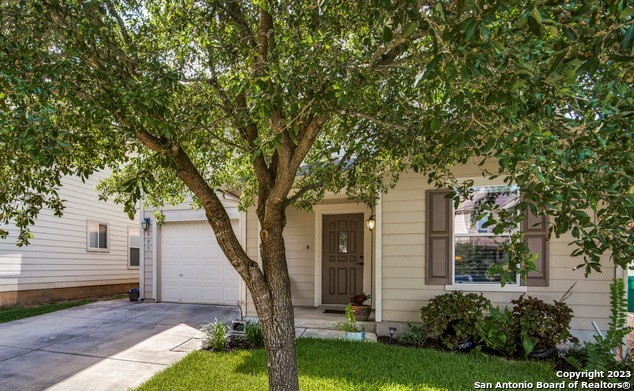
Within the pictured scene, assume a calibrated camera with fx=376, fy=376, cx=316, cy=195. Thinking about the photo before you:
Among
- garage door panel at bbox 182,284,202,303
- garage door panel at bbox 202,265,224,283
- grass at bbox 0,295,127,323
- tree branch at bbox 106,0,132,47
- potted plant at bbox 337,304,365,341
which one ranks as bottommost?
grass at bbox 0,295,127,323

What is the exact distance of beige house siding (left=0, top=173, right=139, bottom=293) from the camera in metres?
9.30

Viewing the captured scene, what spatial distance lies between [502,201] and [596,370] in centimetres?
266

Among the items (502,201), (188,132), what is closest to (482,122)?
(188,132)

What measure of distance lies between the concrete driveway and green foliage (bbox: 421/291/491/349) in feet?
11.9

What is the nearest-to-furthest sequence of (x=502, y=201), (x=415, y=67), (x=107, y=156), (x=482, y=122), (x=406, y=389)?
(x=482, y=122)
(x=415, y=67)
(x=107, y=156)
(x=406, y=389)
(x=502, y=201)

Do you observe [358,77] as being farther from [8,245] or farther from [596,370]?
[8,245]

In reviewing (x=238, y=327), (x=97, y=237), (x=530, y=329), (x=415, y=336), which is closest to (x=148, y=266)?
(x=97, y=237)

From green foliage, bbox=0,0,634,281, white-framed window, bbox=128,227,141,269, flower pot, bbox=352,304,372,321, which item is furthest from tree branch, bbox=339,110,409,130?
white-framed window, bbox=128,227,141,269

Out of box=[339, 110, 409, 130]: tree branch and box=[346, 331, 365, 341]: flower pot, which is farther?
box=[346, 331, 365, 341]: flower pot

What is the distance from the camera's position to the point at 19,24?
2.49 m

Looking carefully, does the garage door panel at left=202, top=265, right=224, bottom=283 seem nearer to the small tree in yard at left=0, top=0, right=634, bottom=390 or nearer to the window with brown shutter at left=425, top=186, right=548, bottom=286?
the window with brown shutter at left=425, top=186, right=548, bottom=286

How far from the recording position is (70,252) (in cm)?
1076

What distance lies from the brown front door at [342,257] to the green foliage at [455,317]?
9.65 feet

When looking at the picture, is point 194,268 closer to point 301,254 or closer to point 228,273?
point 228,273
